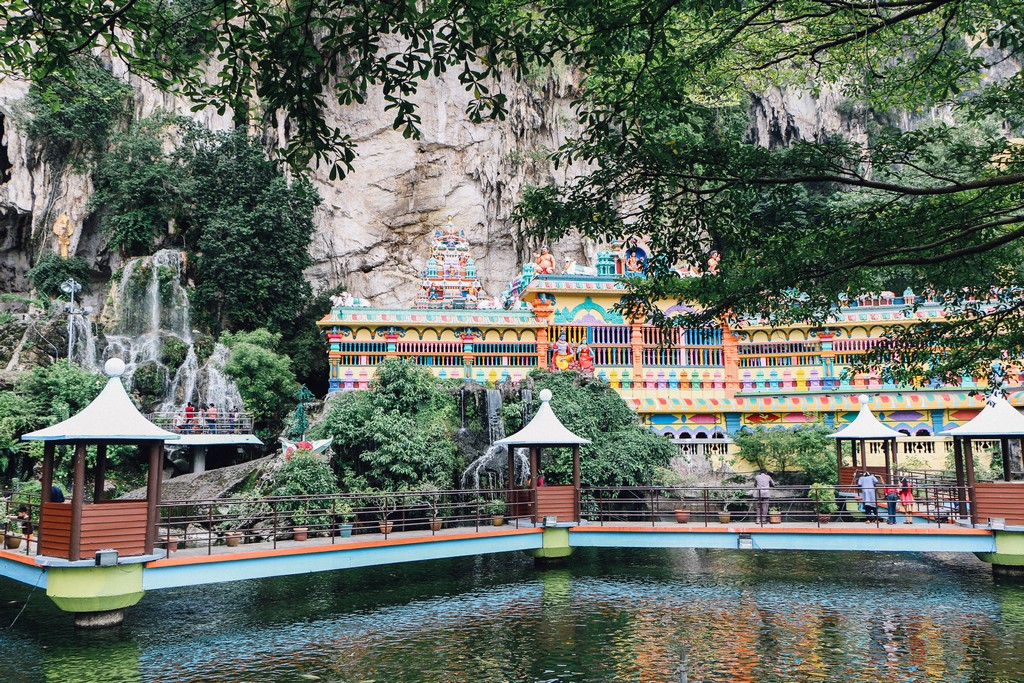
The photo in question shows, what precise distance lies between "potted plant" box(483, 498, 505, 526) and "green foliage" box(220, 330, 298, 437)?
10511 millimetres

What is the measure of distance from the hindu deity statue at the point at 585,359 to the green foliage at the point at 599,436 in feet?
3.28

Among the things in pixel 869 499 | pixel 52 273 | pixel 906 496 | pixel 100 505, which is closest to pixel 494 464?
pixel 869 499

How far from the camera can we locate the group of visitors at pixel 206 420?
23.0m

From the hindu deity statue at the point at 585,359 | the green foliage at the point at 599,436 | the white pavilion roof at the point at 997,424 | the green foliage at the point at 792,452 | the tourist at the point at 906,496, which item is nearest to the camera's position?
the white pavilion roof at the point at 997,424

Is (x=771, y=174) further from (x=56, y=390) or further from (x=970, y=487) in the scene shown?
(x=56, y=390)

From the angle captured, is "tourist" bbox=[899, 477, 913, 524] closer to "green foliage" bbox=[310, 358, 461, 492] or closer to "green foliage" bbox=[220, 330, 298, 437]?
"green foliage" bbox=[310, 358, 461, 492]

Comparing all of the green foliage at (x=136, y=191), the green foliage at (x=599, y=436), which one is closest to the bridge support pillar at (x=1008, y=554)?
the green foliage at (x=599, y=436)

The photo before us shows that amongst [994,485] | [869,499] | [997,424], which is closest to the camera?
[994,485]

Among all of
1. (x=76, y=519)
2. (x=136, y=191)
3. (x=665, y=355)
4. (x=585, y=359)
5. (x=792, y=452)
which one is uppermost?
(x=136, y=191)

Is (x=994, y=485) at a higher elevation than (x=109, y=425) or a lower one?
lower

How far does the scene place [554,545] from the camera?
16.1 metres

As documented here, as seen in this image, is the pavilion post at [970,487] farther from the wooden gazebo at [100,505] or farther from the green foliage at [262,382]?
the green foliage at [262,382]

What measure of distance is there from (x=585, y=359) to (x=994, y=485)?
11583 millimetres

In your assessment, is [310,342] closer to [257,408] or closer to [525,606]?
[257,408]
